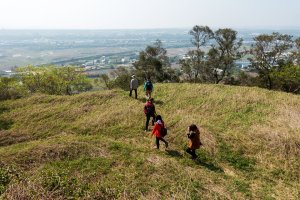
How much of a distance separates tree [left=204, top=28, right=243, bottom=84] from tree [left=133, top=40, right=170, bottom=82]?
7.67 meters

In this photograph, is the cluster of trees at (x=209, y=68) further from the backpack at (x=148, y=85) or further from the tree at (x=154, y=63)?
the backpack at (x=148, y=85)

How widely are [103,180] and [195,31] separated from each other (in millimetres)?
43496

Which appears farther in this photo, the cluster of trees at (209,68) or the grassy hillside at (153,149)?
the cluster of trees at (209,68)

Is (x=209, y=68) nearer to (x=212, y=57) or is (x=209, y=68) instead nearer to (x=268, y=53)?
(x=212, y=57)

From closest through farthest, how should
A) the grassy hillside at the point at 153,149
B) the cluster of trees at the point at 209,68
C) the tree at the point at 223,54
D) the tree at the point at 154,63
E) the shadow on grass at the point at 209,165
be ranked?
the grassy hillside at the point at 153,149 < the shadow on grass at the point at 209,165 < the cluster of trees at the point at 209,68 < the tree at the point at 223,54 < the tree at the point at 154,63

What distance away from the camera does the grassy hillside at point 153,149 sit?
12016 mm

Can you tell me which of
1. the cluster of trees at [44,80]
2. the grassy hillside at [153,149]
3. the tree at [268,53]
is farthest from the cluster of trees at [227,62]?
the grassy hillside at [153,149]

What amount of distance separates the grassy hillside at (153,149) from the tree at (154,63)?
2780 cm

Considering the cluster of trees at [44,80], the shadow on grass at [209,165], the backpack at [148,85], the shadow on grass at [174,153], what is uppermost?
the backpack at [148,85]

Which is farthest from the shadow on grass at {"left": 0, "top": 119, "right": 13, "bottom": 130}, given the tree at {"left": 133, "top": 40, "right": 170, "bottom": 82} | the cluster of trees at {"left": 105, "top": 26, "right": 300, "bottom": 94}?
the cluster of trees at {"left": 105, "top": 26, "right": 300, "bottom": 94}

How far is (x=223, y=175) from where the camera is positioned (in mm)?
13594

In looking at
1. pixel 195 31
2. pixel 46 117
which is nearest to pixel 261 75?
pixel 195 31

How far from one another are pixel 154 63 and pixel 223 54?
12.0 meters

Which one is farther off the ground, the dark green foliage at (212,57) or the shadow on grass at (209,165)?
the dark green foliage at (212,57)
